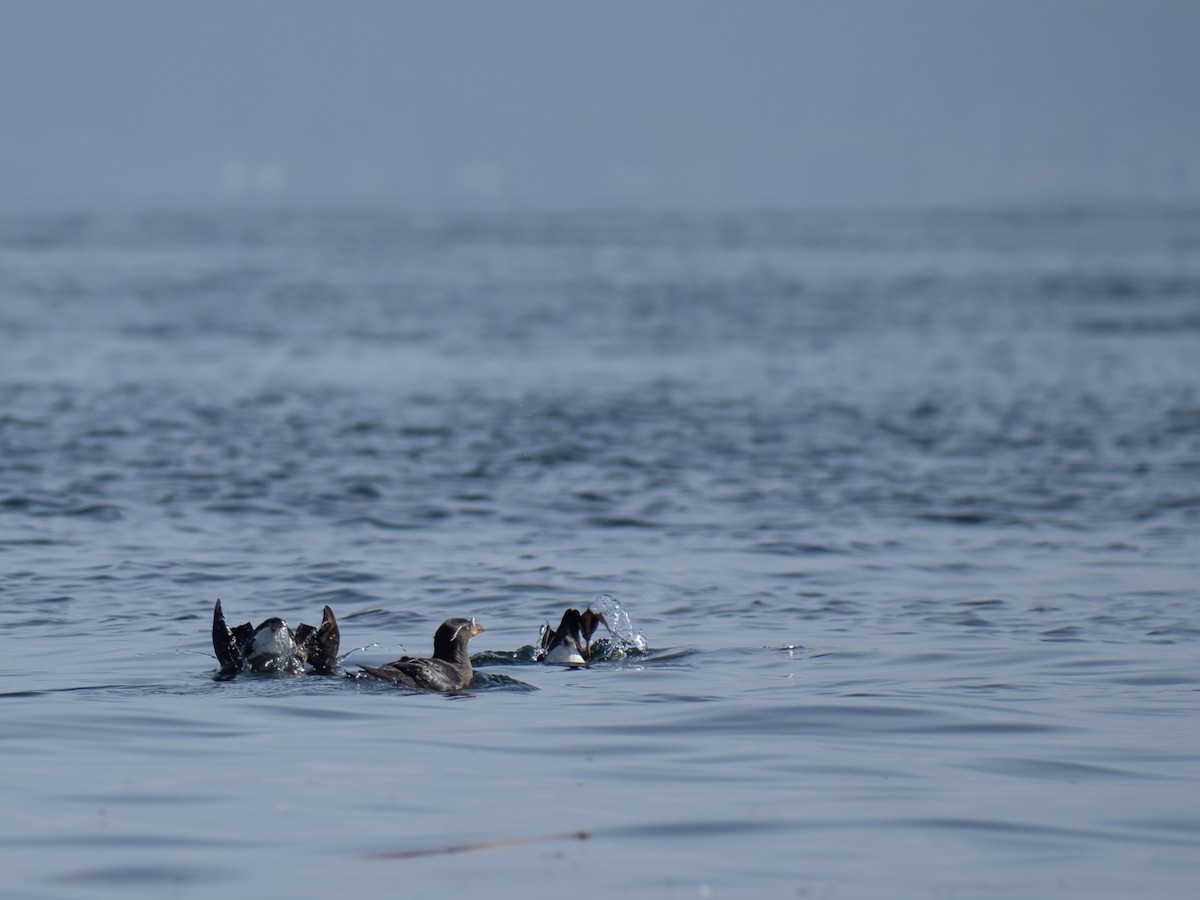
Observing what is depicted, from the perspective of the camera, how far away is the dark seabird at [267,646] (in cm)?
1010

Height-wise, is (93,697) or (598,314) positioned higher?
(598,314)

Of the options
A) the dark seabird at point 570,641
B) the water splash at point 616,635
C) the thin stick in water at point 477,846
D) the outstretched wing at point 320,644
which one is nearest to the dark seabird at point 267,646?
the outstretched wing at point 320,644

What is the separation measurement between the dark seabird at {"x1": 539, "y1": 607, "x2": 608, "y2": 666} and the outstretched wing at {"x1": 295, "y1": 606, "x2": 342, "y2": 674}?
4.20ft

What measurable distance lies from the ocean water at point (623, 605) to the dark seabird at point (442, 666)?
0.38 feet

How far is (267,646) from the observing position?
10.1 metres

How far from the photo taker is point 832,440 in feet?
69.6

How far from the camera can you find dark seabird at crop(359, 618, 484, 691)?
9922mm

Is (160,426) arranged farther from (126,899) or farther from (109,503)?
(126,899)

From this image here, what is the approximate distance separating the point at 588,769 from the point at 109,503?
9128 mm

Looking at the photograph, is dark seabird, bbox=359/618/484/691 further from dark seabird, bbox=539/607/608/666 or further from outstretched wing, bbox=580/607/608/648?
outstretched wing, bbox=580/607/608/648

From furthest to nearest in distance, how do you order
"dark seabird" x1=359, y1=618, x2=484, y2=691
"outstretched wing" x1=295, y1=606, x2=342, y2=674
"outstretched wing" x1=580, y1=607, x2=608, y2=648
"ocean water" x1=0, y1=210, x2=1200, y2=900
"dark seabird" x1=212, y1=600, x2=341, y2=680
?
"outstretched wing" x1=580, y1=607, x2=608, y2=648 < "outstretched wing" x1=295, y1=606, x2=342, y2=674 < "dark seabird" x1=212, y1=600, x2=341, y2=680 < "dark seabird" x1=359, y1=618, x2=484, y2=691 < "ocean water" x1=0, y1=210, x2=1200, y2=900

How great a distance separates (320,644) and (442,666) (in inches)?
29.5

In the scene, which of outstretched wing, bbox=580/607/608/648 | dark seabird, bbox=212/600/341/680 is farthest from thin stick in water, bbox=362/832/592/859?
outstretched wing, bbox=580/607/608/648

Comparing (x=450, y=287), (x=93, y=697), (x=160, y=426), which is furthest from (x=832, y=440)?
(x=450, y=287)
